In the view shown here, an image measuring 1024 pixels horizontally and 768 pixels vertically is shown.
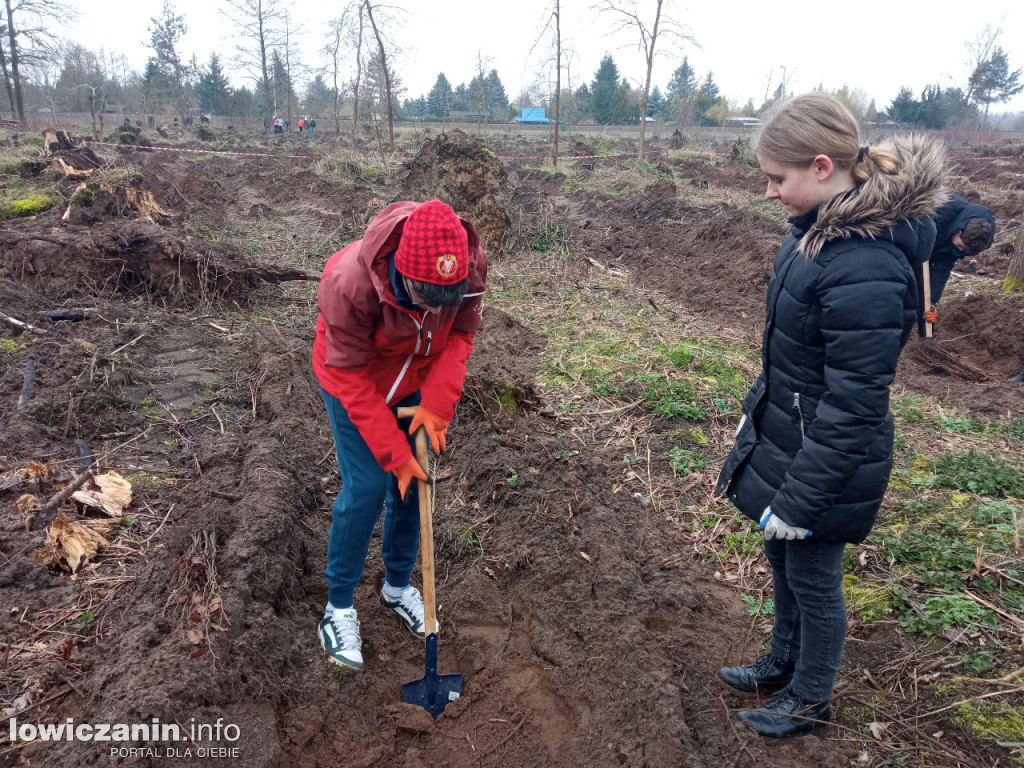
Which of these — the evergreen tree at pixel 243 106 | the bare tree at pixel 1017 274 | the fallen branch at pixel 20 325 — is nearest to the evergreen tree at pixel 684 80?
the evergreen tree at pixel 243 106

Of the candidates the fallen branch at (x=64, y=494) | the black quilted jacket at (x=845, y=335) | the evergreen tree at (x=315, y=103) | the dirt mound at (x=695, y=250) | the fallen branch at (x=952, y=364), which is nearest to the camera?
the black quilted jacket at (x=845, y=335)

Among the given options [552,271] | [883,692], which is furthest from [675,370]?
[552,271]

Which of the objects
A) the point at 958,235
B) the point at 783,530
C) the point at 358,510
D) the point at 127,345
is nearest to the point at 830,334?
the point at 783,530

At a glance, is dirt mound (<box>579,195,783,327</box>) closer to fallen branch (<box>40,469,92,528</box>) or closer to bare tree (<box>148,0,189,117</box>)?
fallen branch (<box>40,469,92,528</box>)

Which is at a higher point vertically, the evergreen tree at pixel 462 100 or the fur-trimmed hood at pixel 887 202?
the evergreen tree at pixel 462 100

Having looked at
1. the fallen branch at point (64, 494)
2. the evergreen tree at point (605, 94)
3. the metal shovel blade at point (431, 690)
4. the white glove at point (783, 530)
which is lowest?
the metal shovel blade at point (431, 690)

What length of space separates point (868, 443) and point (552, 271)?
27.4 ft

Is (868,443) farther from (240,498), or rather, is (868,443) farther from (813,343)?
(240,498)

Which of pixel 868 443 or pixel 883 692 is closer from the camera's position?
pixel 868 443

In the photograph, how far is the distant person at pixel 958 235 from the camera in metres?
4.05

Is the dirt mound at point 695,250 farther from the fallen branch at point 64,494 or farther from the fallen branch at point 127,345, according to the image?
the fallen branch at point 64,494

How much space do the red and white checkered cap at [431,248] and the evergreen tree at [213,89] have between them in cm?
5861

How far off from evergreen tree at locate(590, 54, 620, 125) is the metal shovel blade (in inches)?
2229

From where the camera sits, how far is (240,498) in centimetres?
359
